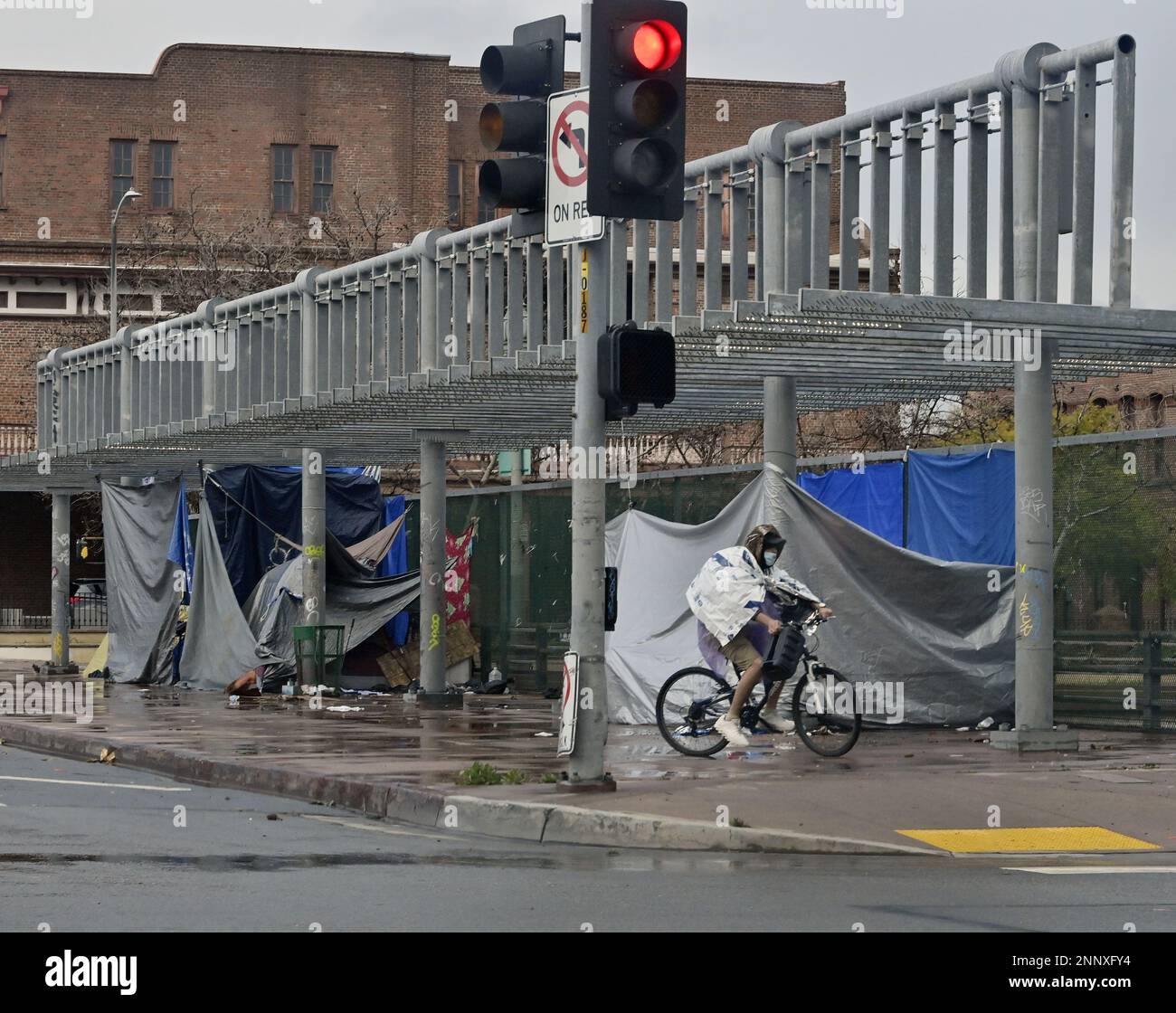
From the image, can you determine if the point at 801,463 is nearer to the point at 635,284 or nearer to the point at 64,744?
the point at 635,284

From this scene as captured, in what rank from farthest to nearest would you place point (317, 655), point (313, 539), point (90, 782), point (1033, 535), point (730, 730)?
point (313, 539), point (317, 655), point (1033, 535), point (730, 730), point (90, 782)

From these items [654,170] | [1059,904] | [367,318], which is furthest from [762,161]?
[1059,904]

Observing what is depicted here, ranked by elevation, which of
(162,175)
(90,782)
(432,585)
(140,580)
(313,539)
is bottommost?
(90,782)

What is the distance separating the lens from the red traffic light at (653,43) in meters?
12.6

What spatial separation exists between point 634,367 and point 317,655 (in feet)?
43.5

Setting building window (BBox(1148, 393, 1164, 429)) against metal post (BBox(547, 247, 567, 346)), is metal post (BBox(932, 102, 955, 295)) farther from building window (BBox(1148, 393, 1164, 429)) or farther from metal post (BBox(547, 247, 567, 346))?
building window (BBox(1148, 393, 1164, 429))

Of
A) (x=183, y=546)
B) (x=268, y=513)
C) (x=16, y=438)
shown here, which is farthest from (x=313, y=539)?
(x=16, y=438)

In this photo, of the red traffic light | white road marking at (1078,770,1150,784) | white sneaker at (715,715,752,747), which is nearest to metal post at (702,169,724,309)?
white sneaker at (715,715,752,747)

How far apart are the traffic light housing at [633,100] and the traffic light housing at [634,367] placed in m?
0.77

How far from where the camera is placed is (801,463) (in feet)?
72.1

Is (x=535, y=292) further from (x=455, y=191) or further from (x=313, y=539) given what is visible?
(x=455, y=191)

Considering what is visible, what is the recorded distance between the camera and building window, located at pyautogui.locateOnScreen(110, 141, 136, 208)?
205 feet

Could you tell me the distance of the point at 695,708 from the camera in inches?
649

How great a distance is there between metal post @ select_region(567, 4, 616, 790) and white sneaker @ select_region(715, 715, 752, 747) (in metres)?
3.01
